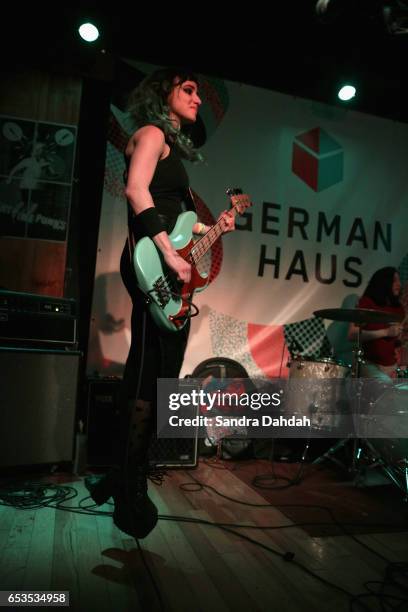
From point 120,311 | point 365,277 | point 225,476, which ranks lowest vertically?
point 225,476

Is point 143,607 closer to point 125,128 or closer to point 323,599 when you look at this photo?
point 323,599

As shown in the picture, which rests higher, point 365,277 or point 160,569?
point 365,277

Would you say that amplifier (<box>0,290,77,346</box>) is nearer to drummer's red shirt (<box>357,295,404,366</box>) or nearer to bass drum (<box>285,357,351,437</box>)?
bass drum (<box>285,357,351,437</box>)

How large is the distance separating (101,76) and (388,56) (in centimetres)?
222

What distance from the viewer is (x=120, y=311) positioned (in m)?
3.21

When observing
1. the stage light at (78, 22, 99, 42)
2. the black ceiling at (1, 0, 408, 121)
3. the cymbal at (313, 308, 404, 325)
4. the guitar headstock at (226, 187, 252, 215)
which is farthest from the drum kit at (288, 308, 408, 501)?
the stage light at (78, 22, 99, 42)

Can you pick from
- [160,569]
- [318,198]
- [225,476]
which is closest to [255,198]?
[318,198]

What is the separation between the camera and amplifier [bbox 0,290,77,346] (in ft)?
7.47

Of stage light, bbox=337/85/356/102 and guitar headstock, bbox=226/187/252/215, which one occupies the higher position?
stage light, bbox=337/85/356/102

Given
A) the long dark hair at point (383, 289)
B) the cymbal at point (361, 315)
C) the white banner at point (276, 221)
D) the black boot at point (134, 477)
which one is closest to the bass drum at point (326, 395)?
the cymbal at point (361, 315)

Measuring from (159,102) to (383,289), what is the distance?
257cm

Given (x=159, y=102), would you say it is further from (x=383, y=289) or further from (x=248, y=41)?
(x=383, y=289)

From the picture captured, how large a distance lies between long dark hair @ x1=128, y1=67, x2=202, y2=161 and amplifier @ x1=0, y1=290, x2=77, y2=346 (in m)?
1.17

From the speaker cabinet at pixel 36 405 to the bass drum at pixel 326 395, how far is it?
57.2 inches
